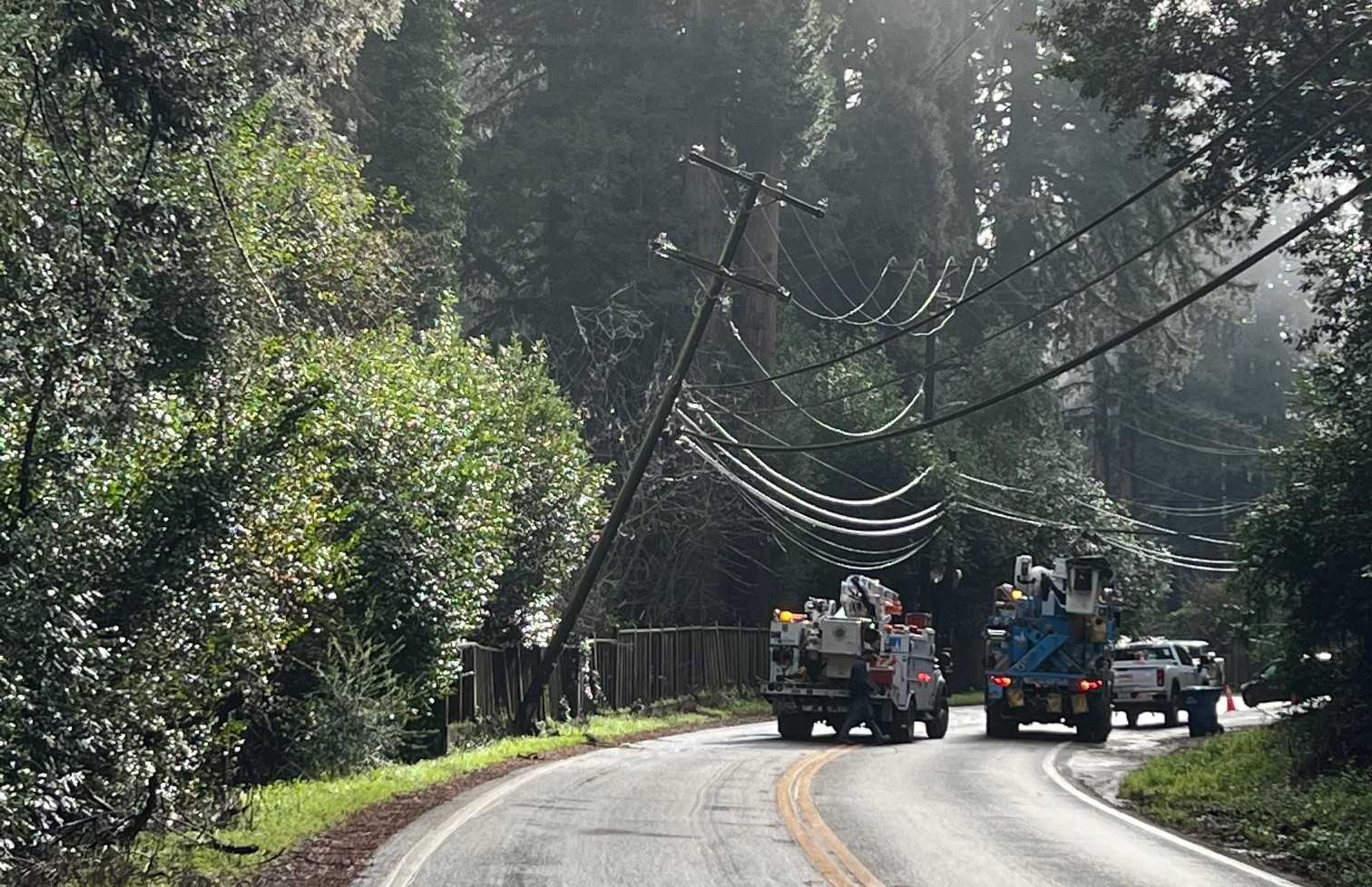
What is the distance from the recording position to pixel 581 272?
2050 inches

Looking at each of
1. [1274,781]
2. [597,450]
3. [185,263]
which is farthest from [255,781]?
[597,450]

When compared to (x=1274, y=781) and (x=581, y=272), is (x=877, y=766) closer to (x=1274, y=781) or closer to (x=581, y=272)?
(x=1274, y=781)

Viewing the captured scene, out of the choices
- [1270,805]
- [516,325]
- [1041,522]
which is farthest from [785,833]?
[516,325]

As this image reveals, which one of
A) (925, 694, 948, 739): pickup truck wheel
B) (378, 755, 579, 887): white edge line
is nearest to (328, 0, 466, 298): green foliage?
(925, 694, 948, 739): pickup truck wheel

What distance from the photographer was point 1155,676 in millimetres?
38188

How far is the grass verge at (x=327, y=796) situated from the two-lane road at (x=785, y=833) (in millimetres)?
976

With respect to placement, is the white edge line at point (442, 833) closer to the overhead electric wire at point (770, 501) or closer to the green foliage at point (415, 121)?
the overhead electric wire at point (770, 501)

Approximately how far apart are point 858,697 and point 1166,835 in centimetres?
1310

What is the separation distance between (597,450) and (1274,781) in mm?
29447

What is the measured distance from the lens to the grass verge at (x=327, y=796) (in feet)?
43.3

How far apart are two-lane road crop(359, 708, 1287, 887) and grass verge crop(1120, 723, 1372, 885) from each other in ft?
2.54

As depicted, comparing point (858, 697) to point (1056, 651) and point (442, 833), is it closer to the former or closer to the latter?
point (1056, 651)

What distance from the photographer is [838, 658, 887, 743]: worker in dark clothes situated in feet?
95.8

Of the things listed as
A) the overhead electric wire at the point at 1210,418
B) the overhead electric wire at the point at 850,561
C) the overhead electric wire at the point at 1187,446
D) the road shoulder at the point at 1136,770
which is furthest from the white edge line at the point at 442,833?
the overhead electric wire at the point at 1210,418
